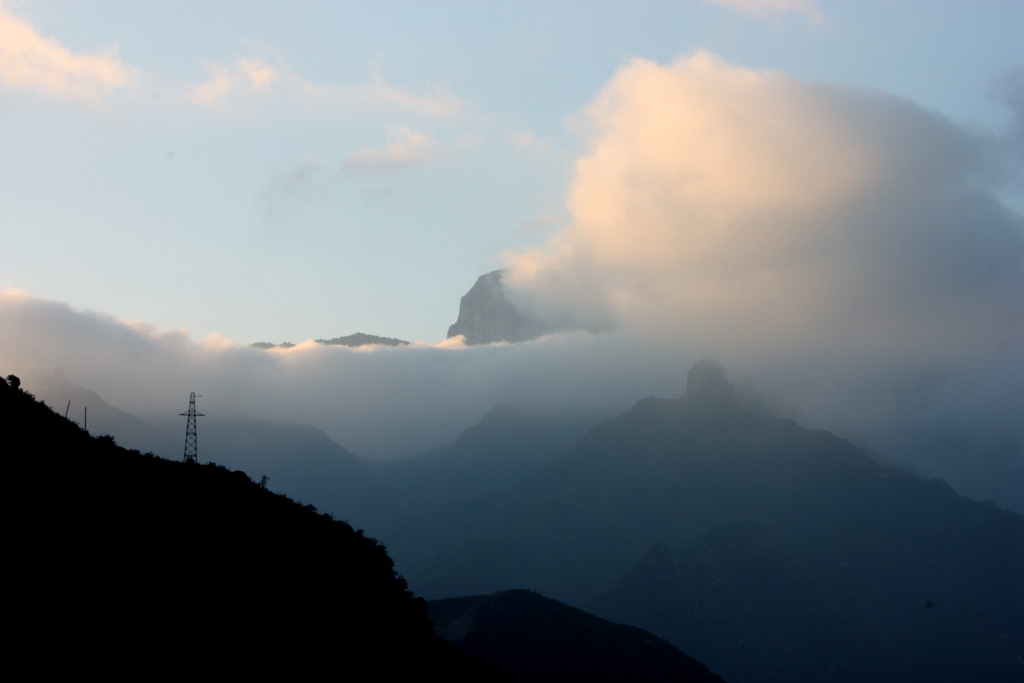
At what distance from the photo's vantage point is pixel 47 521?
66875mm

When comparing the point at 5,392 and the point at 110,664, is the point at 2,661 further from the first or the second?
the point at 5,392

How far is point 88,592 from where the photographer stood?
62125mm

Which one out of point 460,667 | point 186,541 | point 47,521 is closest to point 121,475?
point 186,541

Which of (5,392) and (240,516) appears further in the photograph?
(240,516)

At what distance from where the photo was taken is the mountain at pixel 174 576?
59562 mm

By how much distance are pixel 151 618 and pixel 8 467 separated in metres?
17.2

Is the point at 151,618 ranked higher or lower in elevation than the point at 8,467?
lower

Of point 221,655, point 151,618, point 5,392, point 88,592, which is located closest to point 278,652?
point 221,655

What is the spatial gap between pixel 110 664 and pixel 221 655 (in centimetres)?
1126

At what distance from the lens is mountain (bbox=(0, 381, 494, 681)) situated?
59.6 metres

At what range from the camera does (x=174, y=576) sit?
72750mm

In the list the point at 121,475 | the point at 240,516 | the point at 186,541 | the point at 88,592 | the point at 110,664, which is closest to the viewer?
the point at 110,664

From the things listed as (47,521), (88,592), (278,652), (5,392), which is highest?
(5,392)

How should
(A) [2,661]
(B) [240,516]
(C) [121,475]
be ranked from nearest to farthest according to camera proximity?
(A) [2,661]
(C) [121,475]
(B) [240,516]
